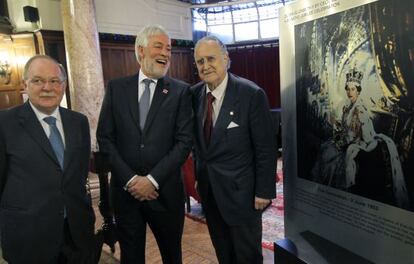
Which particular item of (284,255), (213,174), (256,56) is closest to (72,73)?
(213,174)

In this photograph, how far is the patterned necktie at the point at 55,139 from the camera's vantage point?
163 cm

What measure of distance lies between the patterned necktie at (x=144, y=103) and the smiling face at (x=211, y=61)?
1.13 ft

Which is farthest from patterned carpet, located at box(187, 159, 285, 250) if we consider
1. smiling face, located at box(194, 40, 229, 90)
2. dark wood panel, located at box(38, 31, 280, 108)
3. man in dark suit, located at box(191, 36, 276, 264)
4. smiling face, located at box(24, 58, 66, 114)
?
dark wood panel, located at box(38, 31, 280, 108)

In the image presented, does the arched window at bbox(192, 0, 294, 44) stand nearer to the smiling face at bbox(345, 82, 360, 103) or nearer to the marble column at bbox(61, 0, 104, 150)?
the marble column at bbox(61, 0, 104, 150)

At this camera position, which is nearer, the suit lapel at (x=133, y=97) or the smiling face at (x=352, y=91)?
the smiling face at (x=352, y=91)

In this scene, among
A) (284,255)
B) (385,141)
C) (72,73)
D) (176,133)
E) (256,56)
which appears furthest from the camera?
(256,56)

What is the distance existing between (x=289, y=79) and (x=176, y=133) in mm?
752

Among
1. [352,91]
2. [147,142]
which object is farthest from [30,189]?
[352,91]

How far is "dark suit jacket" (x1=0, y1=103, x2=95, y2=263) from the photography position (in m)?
1.53

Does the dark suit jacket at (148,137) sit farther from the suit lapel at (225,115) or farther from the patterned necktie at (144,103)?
the suit lapel at (225,115)

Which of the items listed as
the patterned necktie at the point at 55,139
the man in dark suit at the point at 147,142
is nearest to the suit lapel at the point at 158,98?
the man in dark suit at the point at 147,142

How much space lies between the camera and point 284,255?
182 cm

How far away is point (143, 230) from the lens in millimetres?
1985

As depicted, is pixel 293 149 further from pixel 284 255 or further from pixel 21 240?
pixel 21 240
